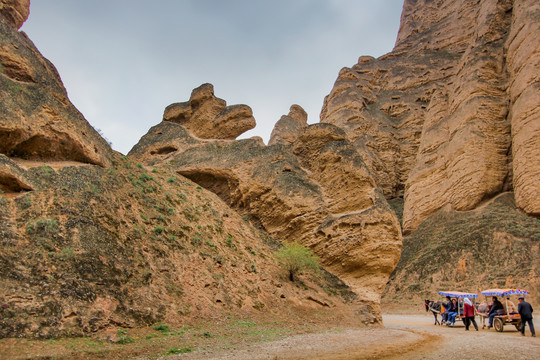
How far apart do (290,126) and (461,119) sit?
2170cm

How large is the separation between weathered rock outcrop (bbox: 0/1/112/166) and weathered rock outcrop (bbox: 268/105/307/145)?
33423 millimetres

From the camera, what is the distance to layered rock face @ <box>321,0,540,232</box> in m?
35.2

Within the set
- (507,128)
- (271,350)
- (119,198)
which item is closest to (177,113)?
(119,198)

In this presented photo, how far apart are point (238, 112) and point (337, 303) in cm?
1639

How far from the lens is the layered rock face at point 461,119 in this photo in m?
35.2

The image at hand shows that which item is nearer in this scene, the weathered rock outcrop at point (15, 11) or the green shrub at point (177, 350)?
the green shrub at point (177, 350)

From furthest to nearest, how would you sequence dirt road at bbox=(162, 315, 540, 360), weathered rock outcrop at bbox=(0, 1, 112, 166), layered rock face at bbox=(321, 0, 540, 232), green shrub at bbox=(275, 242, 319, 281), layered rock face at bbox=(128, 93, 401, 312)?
layered rock face at bbox=(321, 0, 540, 232) < layered rock face at bbox=(128, 93, 401, 312) < green shrub at bbox=(275, 242, 319, 281) < weathered rock outcrop at bbox=(0, 1, 112, 166) < dirt road at bbox=(162, 315, 540, 360)

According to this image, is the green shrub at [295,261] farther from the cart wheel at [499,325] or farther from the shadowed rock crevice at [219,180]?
the cart wheel at [499,325]

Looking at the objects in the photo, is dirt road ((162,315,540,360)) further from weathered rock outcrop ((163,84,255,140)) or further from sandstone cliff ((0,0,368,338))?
weathered rock outcrop ((163,84,255,140))

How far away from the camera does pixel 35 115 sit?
525 inches

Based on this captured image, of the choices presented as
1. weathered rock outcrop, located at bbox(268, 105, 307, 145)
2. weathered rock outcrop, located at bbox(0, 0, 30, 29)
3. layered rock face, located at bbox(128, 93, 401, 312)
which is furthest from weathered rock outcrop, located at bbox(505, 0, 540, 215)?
weathered rock outcrop, located at bbox(0, 0, 30, 29)

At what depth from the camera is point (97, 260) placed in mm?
10516

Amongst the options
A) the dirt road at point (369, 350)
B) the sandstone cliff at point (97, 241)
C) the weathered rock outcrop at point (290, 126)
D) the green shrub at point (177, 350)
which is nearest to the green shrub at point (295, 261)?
the sandstone cliff at point (97, 241)

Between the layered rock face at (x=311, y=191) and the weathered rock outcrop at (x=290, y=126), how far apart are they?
22.4 metres
